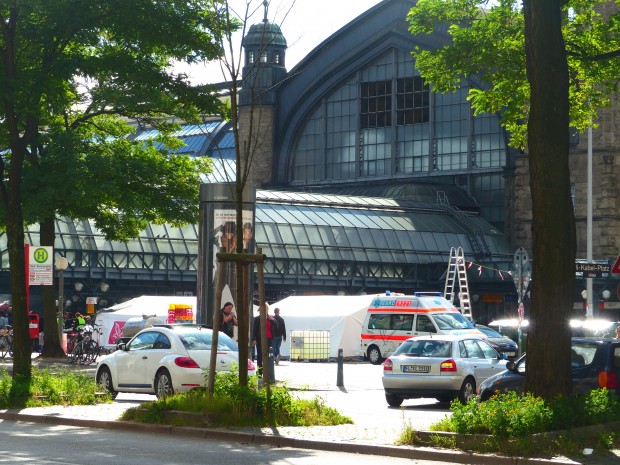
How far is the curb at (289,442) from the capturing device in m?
14.5

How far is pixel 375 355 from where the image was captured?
47.5 metres

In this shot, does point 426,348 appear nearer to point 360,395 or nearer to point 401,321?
point 360,395

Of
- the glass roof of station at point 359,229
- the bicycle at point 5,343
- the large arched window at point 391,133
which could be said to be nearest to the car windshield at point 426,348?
the bicycle at point 5,343

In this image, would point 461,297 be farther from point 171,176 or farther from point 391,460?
point 391,460

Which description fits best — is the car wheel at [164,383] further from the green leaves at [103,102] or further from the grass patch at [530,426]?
the grass patch at [530,426]

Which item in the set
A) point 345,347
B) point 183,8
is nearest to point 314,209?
point 345,347

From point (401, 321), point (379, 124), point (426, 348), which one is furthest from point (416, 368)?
point (379, 124)

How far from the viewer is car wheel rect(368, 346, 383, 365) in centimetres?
4725

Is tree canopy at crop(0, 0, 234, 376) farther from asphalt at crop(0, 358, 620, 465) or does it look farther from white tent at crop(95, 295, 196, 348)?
white tent at crop(95, 295, 196, 348)

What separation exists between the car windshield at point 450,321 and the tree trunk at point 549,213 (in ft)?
93.8

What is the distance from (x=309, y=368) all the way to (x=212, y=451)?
2493cm

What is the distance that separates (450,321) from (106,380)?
21904 millimetres

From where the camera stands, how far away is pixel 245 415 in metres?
18.3

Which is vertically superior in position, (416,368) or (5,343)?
(416,368)
